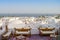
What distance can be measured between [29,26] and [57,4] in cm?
166

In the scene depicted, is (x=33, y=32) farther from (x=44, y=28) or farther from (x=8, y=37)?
(x=8, y=37)

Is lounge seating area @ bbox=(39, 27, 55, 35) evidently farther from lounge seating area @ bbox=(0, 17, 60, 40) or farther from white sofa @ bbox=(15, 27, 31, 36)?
white sofa @ bbox=(15, 27, 31, 36)

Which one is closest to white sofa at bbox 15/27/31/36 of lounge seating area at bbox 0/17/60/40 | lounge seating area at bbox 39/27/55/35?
lounge seating area at bbox 0/17/60/40

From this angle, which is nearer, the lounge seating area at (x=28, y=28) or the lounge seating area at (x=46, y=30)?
the lounge seating area at (x=28, y=28)

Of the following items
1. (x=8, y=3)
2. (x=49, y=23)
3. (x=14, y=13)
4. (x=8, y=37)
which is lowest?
(x=8, y=37)

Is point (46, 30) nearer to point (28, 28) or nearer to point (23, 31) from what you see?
point (28, 28)

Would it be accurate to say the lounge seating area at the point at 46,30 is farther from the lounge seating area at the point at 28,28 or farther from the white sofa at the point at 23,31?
the white sofa at the point at 23,31

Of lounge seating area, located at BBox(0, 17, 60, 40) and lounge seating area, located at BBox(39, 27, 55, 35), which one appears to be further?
lounge seating area, located at BBox(39, 27, 55, 35)

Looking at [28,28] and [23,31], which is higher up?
[28,28]

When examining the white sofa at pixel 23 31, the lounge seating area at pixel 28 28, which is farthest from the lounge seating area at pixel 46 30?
the white sofa at pixel 23 31

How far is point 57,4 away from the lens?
20.1 ft

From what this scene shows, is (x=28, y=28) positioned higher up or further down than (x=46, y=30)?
higher up

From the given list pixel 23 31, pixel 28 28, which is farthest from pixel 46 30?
pixel 23 31

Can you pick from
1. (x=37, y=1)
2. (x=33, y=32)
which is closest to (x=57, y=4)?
(x=37, y=1)
